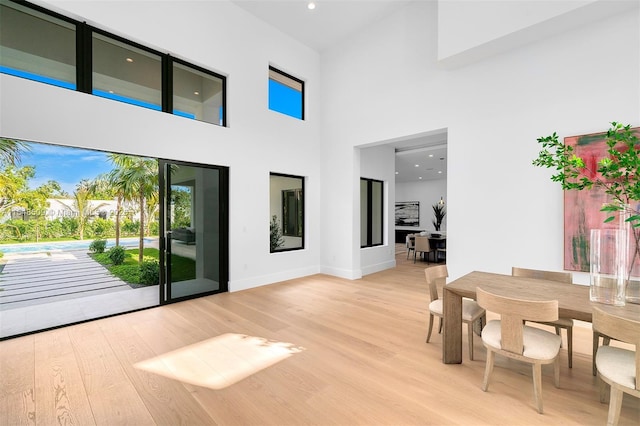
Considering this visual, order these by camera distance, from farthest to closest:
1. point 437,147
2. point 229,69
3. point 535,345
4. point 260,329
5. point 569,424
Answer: point 437,147
point 229,69
point 260,329
point 535,345
point 569,424

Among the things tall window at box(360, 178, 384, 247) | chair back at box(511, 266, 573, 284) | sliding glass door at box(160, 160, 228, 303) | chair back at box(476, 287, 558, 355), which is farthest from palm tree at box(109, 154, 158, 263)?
chair back at box(511, 266, 573, 284)

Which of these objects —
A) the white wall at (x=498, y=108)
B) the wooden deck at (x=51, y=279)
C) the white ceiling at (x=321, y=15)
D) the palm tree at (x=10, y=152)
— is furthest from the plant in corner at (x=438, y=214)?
the palm tree at (x=10, y=152)

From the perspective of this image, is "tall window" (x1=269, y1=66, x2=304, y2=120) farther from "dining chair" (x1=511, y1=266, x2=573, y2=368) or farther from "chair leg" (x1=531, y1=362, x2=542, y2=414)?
"chair leg" (x1=531, y1=362, x2=542, y2=414)

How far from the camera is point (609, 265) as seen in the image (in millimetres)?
1989

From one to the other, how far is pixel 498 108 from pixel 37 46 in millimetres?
6187

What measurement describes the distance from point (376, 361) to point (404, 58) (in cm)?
514

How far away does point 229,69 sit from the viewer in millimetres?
5094

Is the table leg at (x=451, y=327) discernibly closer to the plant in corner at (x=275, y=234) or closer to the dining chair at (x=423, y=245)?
the plant in corner at (x=275, y=234)

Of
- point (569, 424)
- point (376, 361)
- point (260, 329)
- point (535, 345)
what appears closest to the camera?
point (569, 424)

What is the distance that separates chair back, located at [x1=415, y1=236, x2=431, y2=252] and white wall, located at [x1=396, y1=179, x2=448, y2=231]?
6.11 metres

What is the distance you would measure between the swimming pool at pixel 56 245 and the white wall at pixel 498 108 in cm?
508

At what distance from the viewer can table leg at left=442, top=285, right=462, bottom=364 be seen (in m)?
2.62

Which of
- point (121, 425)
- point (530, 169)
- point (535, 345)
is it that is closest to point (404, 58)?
point (530, 169)

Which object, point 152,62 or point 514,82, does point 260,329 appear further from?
point 514,82
